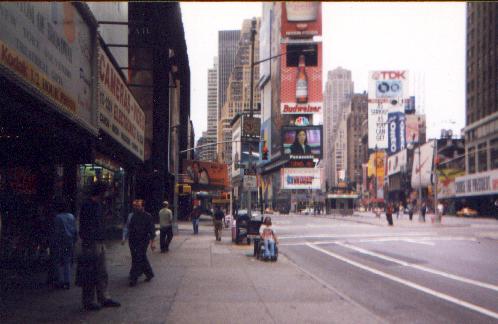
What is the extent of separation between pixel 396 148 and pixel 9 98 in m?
151

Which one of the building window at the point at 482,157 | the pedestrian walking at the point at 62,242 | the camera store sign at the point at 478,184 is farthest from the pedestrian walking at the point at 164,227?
the building window at the point at 482,157

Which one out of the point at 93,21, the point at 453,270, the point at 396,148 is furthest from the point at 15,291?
the point at 396,148

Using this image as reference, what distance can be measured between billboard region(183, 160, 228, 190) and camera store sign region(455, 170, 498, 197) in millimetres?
37864

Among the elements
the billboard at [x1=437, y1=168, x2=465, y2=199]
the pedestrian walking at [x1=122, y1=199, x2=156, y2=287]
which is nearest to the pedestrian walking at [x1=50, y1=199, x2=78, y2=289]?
the pedestrian walking at [x1=122, y1=199, x2=156, y2=287]

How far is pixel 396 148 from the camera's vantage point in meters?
154

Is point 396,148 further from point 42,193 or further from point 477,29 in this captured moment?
point 42,193

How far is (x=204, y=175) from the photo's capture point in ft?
188

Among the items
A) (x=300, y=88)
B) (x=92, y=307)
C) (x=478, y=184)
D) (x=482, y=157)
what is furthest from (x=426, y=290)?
(x=300, y=88)

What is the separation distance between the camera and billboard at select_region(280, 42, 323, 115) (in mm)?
162000

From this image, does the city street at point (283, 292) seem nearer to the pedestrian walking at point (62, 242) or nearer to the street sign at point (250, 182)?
the pedestrian walking at point (62, 242)

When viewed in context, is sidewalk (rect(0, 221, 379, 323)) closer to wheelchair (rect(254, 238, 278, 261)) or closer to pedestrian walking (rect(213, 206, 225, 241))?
wheelchair (rect(254, 238, 278, 261))

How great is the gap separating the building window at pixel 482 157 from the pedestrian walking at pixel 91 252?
3243 inches

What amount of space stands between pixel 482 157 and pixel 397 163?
66.8 meters

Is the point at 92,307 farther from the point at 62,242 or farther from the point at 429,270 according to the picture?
the point at 429,270
